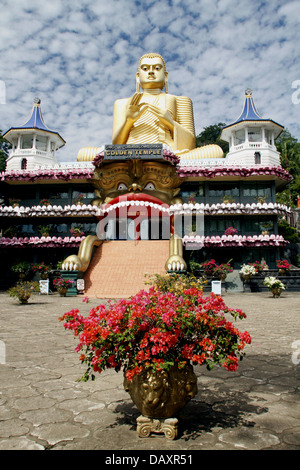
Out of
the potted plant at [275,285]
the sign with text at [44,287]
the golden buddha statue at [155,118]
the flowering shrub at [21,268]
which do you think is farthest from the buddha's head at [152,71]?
the potted plant at [275,285]

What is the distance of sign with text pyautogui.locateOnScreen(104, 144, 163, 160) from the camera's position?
934 inches

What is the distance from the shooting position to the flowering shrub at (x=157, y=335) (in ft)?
11.1

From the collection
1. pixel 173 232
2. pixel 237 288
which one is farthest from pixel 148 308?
pixel 173 232

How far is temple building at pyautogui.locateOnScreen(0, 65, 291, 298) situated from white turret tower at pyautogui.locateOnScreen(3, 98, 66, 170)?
258 mm

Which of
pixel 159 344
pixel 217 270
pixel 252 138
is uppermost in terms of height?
pixel 252 138

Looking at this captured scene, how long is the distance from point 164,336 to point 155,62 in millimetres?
30250

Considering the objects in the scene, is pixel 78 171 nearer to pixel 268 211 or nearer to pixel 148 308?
pixel 268 211

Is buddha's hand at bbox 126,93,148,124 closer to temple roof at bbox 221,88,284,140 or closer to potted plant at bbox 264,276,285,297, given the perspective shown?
temple roof at bbox 221,88,284,140

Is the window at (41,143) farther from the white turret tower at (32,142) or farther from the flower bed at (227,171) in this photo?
the flower bed at (227,171)

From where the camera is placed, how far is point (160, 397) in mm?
3436

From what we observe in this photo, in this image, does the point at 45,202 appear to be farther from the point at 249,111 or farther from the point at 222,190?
the point at 249,111

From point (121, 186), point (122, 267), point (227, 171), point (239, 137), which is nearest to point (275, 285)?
point (122, 267)

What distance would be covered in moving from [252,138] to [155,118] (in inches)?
303

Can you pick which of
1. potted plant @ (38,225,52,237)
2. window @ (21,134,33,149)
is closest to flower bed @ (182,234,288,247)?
potted plant @ (38,225,52,237)
